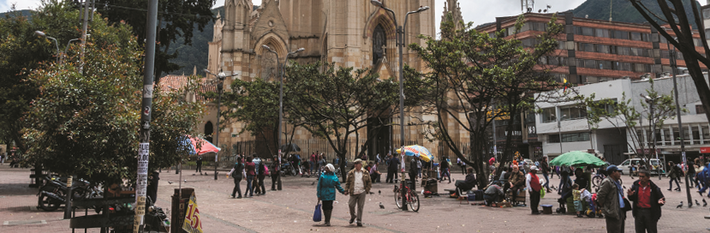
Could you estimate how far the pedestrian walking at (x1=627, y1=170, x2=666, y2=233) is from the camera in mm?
7324

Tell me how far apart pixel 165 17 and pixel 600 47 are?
49750 millimetres

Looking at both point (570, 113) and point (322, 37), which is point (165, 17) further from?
point (570, 113)

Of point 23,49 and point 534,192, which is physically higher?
point 23,49

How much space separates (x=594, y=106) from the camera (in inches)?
698

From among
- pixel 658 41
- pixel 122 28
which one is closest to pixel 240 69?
pixel 122 28

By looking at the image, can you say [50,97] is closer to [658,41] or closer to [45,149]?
[45,149]

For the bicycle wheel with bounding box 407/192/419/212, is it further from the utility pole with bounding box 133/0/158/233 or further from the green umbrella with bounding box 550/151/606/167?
the utility pole with bounding box 133/0/158/233

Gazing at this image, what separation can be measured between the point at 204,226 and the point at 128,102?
10.4 ft

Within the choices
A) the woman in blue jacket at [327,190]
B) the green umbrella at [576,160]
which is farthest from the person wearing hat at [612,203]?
the green umbrella at [576,160]

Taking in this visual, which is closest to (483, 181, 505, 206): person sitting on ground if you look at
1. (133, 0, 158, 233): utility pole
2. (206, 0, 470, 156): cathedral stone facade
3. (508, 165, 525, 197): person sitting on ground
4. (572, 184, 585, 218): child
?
(508, 165, 525, 197): person sitting on ground

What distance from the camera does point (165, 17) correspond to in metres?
30.6

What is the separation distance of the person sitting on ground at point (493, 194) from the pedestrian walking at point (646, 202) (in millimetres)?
6776

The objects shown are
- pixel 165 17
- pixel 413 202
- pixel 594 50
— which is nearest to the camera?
pixel 413 202

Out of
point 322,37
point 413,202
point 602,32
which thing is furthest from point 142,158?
point 602,32
